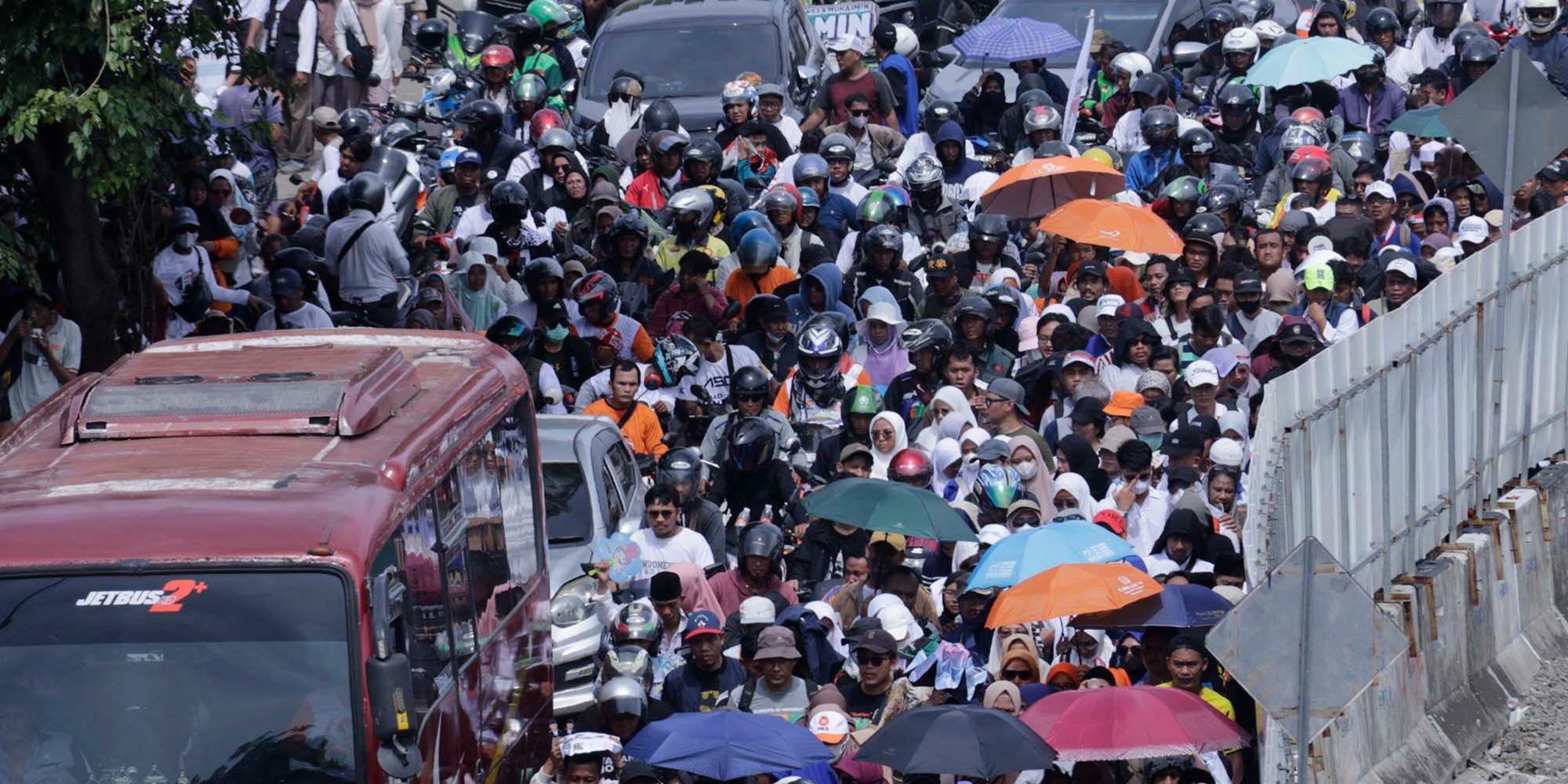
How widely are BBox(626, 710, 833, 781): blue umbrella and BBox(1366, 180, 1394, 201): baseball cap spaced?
1057cm

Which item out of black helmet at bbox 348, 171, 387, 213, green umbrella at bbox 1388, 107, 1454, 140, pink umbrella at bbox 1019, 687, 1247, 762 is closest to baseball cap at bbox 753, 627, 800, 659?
pink umbrella at bbox 1019, 687, 1247, 762

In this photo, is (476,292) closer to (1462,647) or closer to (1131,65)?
(1131,65)

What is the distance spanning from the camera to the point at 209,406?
10.3 meters

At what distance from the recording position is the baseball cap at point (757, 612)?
13.7 metres

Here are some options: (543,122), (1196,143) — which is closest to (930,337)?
(1196,143)

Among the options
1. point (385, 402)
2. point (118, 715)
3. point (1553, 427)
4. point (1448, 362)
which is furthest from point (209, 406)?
point (1553, 427)

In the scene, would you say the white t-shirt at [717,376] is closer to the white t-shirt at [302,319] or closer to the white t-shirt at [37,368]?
the white t-shirt at [302,319]

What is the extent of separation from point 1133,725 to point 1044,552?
Result: 80.2 inches

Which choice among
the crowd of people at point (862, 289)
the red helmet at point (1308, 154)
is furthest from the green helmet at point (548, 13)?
the red helmet at point (1308, 154)

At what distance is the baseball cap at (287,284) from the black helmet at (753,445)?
3777 mm

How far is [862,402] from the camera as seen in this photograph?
1659cm

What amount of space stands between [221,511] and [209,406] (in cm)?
104

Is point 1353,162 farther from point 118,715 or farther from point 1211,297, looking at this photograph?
point 118,715

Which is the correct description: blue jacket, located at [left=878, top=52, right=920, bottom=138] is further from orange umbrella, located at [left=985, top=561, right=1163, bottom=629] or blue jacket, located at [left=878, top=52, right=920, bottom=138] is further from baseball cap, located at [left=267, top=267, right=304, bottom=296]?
orange umbrella, located at [left=985, top=561, right=1163, bottom=629]
